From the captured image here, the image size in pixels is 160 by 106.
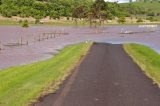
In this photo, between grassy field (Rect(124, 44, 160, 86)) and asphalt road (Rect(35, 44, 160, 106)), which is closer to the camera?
asphalt road (Rect(35, 44, 160, 106))

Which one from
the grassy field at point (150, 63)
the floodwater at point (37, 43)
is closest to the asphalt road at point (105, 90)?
the grassy field at point (150, 63)

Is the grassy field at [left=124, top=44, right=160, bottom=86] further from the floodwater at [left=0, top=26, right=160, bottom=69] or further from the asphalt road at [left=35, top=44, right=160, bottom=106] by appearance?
the floodwater at [left=0, top=26, right=160, bottom=69]

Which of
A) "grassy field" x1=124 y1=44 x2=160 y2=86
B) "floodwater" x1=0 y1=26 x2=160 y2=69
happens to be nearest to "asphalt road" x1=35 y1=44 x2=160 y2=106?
"grassy field" x1=124 y1=44 x2=160 y2=86

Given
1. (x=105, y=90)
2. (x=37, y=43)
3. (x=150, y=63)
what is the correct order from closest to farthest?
(x=105, y=90), (x=150, y=63), (x=37, y=43)

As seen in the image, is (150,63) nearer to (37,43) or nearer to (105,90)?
(105,90)

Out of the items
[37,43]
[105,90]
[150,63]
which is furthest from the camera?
[37,43]

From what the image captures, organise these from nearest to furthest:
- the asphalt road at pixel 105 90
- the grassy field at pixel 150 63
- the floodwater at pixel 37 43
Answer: the asphalt road at pixel 105 90 → the grassy field at pixel 150 63 → the floodwater at pixel 37 43

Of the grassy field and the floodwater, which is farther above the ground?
the grassy field

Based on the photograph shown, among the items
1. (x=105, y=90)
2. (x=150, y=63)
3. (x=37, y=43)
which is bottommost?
(x=37, y=43)

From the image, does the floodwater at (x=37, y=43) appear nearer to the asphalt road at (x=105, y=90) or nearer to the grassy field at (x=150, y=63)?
the grassy field at (x=150, y=63)

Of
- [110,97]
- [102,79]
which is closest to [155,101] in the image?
[110,97]

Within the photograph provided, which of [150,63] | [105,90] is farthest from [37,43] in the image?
[105,90]

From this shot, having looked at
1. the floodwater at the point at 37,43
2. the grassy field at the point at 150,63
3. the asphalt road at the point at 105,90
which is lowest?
the floodwater at the point at 37,43

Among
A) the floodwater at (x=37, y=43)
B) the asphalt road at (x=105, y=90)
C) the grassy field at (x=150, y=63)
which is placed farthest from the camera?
the floodwater at (x=37, y=43)
